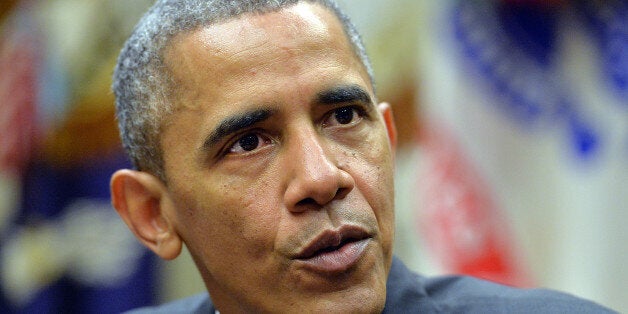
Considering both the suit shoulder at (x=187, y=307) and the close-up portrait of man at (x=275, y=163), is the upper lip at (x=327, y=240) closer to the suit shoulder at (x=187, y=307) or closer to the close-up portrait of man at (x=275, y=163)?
the close-up portrait of man at (x=275, y=163)

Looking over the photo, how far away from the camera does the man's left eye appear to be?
2.35 m

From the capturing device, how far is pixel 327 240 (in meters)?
2.16

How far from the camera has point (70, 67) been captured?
4387 mm

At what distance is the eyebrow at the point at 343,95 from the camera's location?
2316 millimetres

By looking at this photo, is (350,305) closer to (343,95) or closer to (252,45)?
(343,95)

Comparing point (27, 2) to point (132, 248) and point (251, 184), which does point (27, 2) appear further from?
point (251, 184)

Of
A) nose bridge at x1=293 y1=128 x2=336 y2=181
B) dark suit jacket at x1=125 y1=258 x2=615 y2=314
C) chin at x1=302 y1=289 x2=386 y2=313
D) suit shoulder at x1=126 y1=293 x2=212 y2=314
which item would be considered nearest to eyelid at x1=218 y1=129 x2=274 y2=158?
nose bridge at x1=293 y1=128 x2=336 y2=181

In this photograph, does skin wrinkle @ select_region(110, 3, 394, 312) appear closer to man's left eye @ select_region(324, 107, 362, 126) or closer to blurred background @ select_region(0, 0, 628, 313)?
man's left eye @ select_region(324, 107, 362, 126)

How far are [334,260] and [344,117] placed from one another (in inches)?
16.7

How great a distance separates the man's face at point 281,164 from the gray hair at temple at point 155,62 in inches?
1.7

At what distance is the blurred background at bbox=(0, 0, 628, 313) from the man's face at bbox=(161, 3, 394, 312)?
1.80 meters

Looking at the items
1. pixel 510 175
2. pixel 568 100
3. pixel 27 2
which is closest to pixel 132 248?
pixel 27 2

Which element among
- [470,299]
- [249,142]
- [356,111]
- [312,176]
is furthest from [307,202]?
[470,299]

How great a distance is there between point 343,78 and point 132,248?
244 centimetres
